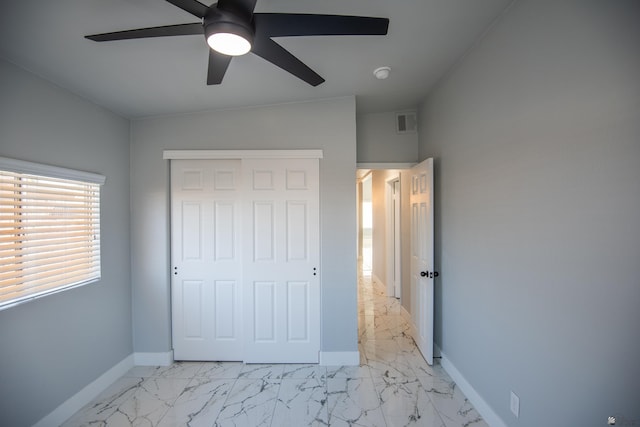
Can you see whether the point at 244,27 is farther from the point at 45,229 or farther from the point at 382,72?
the point at 45,229

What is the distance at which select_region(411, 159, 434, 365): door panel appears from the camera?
100 inches

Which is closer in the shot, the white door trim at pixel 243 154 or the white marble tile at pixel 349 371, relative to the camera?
the white marble tile at pixel 349 371

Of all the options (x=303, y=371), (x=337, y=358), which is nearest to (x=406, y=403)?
(x=337, y=358)

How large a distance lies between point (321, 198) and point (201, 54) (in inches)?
60.5

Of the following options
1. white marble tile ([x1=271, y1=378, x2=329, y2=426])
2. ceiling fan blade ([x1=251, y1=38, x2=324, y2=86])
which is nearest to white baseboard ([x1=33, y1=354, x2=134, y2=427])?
white marble tile ([x1=271, y1=378, x2=329, y2=426])

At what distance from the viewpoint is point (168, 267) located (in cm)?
267

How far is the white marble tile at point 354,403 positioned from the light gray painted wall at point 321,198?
0.38 metres

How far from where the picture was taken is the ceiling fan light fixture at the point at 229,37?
3.44ft

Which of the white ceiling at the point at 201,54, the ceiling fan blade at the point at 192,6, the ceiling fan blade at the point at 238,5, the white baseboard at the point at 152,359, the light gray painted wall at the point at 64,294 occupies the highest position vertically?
the white ceiling at the point at 201,54

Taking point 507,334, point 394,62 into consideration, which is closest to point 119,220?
point 394,62

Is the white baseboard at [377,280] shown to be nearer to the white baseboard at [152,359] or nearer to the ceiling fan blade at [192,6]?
the white baseboard at [152,359]

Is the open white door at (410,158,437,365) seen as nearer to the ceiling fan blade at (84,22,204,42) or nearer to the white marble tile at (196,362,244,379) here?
the white marble tile at (196,362,244,379)

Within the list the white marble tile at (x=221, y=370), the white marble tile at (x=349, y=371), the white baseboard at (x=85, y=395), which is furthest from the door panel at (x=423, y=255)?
the white baseboard at (x=85, y=395)

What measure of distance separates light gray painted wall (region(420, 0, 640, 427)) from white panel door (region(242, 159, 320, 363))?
1.42m
